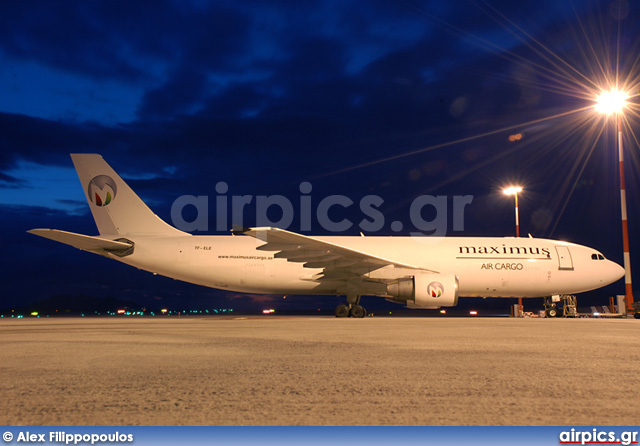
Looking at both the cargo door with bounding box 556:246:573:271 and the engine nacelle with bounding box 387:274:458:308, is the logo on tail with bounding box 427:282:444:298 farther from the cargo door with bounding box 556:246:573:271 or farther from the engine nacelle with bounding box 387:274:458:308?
the cargo door with bounding box 556:246:573:271

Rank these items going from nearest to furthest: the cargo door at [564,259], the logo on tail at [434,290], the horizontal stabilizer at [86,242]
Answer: the horizontal stabilizer at [86,242], the logo on tail at [434,290], the cargo door at [564,259]

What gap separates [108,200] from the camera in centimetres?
2189

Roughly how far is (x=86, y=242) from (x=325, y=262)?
10211mm

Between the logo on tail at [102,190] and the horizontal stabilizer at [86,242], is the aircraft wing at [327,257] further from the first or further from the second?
the logo on tail at [102,190]

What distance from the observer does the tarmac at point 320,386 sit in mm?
3109

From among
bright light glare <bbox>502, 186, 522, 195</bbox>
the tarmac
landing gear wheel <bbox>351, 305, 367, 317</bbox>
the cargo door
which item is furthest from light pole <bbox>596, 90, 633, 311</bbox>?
the tarmac

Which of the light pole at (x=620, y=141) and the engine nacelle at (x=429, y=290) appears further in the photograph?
the light pole at (x=620, y=141)

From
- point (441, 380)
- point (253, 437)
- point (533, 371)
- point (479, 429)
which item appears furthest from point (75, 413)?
point (533, 371)

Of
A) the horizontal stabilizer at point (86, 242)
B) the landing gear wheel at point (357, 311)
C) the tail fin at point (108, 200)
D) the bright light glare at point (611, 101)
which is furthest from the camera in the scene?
the bright light glare at point (611, 101)

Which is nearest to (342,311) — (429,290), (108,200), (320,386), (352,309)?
(352,309)

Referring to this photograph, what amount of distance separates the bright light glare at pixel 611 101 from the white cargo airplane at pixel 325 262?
867cm

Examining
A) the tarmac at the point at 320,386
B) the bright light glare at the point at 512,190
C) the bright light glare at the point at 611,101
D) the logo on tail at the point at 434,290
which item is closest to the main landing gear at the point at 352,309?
the logo on tail at the point at 434,290

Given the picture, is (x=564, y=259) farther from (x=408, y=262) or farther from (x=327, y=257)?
(x=327, y=257)

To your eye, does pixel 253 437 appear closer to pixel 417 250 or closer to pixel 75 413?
pixel 75 413
